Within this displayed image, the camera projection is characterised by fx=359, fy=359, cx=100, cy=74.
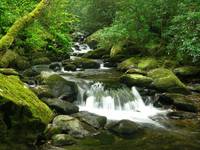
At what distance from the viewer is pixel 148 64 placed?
2088cm

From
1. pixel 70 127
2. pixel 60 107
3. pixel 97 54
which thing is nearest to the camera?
pixel 70 127

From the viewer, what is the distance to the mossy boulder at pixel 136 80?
16641 mm

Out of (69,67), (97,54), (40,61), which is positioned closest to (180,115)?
(69,67)

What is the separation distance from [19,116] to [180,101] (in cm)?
766

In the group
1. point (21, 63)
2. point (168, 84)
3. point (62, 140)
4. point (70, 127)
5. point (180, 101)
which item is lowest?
point (62, 140)

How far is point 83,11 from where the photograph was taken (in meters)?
34.7

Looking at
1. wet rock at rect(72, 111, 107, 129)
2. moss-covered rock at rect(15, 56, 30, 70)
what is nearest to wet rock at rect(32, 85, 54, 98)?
wet rock at rect(72, 111, 107, 129)

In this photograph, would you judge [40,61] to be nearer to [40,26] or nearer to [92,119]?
[40,26]

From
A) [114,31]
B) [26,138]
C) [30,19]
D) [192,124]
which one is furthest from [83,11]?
[26,138]

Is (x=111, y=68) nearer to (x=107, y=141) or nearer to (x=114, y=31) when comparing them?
(x=114, y=31)

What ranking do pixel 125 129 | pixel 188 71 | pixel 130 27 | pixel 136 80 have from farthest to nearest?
pixel 130 27 → pixel 188 71 → pixel 136 80 → pixel 125 129

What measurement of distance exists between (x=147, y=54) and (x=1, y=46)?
1210 centimetres

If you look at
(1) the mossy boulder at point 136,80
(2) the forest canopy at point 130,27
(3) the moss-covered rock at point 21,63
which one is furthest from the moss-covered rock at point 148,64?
(3) the moss-covered rock at point 21,63

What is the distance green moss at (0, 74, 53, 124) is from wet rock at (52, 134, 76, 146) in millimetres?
641
